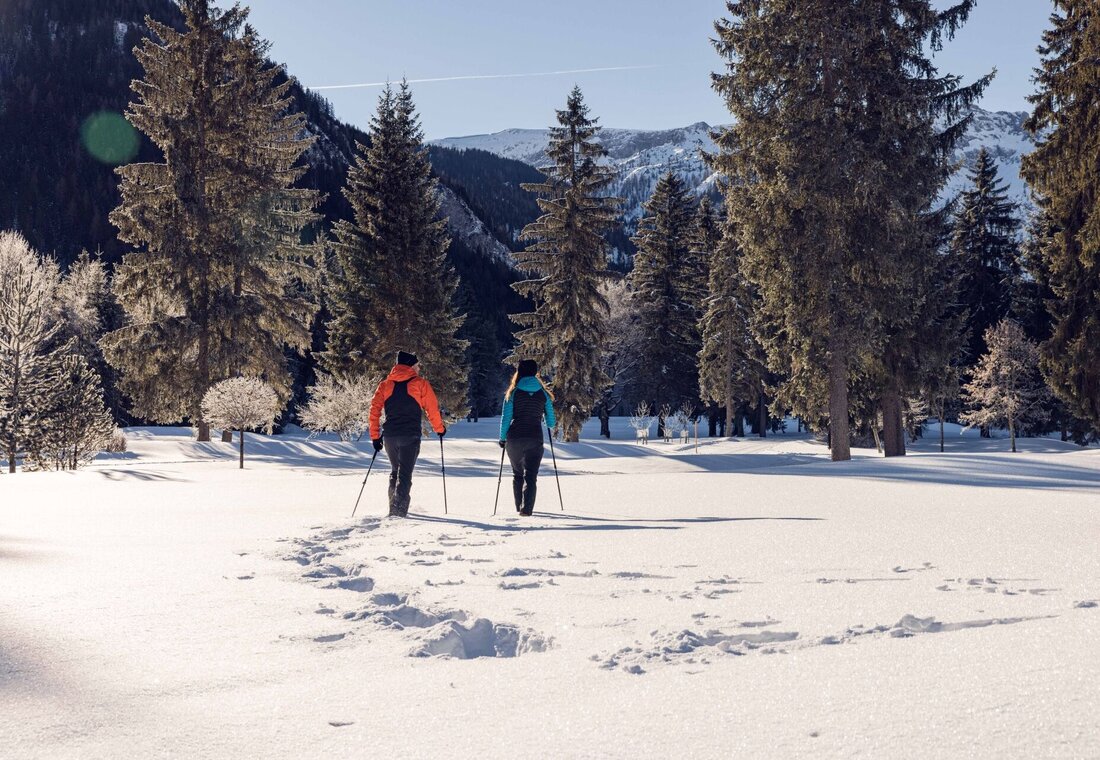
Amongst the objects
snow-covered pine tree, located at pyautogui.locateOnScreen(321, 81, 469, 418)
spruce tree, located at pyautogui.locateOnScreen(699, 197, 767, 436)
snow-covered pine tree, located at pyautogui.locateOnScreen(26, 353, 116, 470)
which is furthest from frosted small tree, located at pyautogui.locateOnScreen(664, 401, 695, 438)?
snow-covered pine tree, located at pyautogui.locateOnScreen(26, 353, 116, 470)

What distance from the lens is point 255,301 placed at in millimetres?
26594

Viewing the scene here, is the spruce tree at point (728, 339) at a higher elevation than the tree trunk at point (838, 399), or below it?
higher

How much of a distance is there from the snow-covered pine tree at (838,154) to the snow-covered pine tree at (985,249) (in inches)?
1092

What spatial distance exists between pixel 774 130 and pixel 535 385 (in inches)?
470

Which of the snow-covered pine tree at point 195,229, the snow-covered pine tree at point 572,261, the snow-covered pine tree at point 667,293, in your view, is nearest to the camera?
the snow-covered pine tree at point 195,229

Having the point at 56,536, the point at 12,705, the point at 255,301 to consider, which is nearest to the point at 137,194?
A: the point at 255,301

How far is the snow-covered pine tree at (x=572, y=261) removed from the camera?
3164cm

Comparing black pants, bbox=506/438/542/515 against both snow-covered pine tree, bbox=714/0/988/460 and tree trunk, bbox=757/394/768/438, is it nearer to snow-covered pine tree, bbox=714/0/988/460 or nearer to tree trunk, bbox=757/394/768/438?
snow-covered pine tree, bbox=714/0/988/460

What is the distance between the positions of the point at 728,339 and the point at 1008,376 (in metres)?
14.4

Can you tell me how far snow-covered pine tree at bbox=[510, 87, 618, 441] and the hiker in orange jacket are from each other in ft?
72.9

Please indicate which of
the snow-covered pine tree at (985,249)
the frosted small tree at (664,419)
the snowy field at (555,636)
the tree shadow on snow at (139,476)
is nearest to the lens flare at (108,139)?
the frosted small tree at (664,419)

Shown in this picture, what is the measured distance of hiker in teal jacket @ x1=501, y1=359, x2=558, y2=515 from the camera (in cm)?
961

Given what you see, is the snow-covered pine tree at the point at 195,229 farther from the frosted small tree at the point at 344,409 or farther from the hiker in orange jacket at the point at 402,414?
the hiker in orange jacket at the point at 402,414

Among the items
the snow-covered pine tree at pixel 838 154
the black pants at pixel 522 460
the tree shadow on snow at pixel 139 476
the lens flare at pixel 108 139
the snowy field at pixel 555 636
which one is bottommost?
the tree shadow on snow at pixel 139 476
